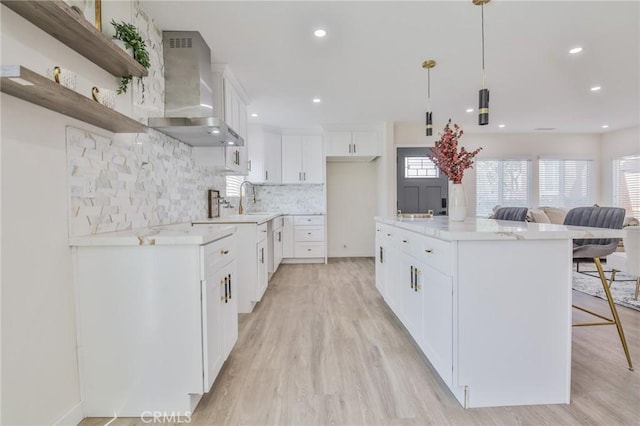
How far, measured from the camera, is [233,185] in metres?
4.80

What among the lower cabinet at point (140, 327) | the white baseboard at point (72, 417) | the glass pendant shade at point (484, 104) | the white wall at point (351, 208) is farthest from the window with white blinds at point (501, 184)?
the white baseboard at point (72, 417)

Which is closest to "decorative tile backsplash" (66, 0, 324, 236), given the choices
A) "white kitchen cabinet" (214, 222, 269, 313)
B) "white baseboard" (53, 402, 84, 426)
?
"white kitchen cabinet" (214, 222, 269, 313)

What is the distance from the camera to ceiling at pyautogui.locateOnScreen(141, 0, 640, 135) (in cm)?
220

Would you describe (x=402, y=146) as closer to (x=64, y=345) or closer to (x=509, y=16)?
(x=509, y=16)

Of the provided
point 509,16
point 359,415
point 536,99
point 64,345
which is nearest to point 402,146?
point 536,99

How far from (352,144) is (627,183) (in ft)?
18.2

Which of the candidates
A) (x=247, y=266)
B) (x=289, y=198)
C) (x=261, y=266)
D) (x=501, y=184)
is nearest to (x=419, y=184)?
(x=501, y=184)

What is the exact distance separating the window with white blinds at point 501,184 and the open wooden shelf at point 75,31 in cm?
614

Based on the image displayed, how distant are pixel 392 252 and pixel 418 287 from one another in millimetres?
696

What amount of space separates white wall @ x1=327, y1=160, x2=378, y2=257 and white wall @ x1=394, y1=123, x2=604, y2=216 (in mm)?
1947

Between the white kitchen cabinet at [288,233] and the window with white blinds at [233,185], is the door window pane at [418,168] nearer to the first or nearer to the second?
the white kitchen cabinet at [288,233]

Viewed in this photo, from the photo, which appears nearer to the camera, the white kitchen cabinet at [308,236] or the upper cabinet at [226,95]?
the upper cabinet at [226,95]

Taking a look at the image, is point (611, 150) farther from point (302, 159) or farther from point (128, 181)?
point (128, 181)

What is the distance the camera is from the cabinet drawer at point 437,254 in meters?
1.57
